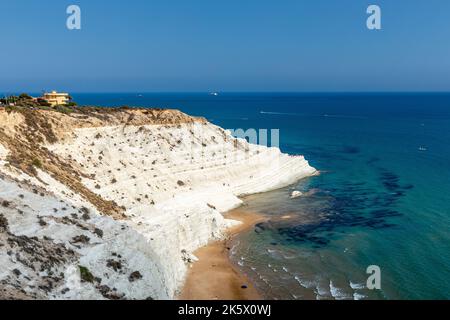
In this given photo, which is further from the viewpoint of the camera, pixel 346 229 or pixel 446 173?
pixel 446 173

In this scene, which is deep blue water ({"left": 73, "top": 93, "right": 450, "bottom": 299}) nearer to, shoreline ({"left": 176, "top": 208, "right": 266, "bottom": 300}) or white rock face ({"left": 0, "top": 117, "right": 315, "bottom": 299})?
shoreline ({"left": 176, "top": 208, "right": 266, "bottom": 300})

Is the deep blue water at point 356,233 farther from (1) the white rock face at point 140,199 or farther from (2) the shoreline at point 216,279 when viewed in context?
(1) the white rock face at point 140,199

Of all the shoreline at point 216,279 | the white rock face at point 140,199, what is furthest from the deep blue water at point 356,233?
the white rock face at point 140,199

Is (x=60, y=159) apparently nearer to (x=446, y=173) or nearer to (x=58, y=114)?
(x=58, y=114)

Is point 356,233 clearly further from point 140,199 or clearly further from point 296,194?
point 140,199
